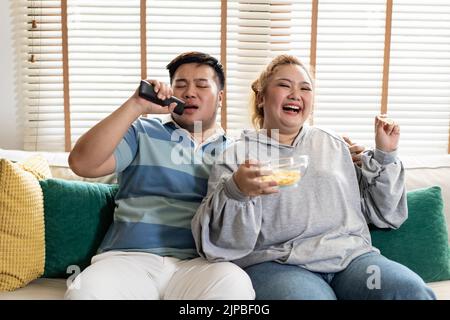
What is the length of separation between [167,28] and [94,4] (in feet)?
1.16

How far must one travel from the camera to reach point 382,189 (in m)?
1.59

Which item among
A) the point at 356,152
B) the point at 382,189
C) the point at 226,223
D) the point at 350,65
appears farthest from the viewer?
the point at 350,65

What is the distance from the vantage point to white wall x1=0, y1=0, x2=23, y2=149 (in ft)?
7.60

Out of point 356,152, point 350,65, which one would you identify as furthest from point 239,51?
point 356,152

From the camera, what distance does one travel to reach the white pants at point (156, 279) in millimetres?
1333

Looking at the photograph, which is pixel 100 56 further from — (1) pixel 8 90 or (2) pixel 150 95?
(2) pixel 150 95

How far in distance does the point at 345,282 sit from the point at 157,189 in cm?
63

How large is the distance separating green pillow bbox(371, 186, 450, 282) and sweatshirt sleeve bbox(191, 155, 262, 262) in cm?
52

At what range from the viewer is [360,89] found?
2.50 meters

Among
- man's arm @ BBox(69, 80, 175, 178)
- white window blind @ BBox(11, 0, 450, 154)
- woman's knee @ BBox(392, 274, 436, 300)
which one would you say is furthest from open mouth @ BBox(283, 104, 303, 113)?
white window blind @ BBox(11, 0, 450, 154)
